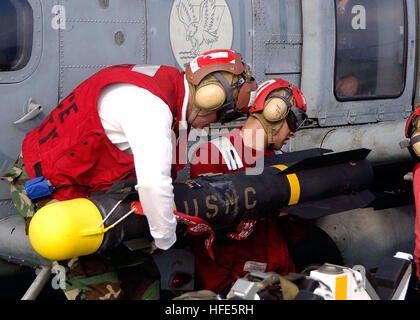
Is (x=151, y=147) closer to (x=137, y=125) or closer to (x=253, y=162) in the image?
(x=137, y=125)

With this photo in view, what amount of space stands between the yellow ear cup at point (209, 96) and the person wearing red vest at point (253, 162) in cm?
63

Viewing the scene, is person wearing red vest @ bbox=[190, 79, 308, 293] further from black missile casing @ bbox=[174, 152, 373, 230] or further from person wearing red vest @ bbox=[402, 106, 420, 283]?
person wearing red vest @ bbox=[402, 106, 420, 283]

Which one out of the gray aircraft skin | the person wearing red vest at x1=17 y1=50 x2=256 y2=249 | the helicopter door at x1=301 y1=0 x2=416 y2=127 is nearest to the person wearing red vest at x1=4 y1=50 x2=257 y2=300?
the person wearing red vest at x1=17 y1=50 x2=256 y2=249

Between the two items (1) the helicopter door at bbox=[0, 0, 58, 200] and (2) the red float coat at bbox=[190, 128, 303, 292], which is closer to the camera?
(1) the helicopter door at bbox=[0, 0, 58, 200]

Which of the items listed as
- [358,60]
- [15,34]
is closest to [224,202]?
[15,34]

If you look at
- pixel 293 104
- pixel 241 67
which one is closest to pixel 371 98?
pixel 293 104

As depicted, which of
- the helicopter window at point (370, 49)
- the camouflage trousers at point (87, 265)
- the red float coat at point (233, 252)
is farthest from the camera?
the helicopter window at point (370, 49)

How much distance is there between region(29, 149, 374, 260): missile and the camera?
224 cm

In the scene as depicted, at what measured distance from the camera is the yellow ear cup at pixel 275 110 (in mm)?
3189

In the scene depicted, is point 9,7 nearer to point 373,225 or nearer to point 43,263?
point 43,263

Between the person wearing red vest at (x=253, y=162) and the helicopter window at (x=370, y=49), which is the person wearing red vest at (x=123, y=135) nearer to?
the person wearing red vest at (x=253, y=162)

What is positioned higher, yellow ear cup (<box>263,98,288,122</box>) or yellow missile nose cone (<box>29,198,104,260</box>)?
yellow ear cup (<box>263,98,288,122</box>)

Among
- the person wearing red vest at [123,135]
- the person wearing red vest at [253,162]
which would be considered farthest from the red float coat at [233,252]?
the person wearing red vest at [123,135]

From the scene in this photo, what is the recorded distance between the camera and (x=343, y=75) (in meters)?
4.24
